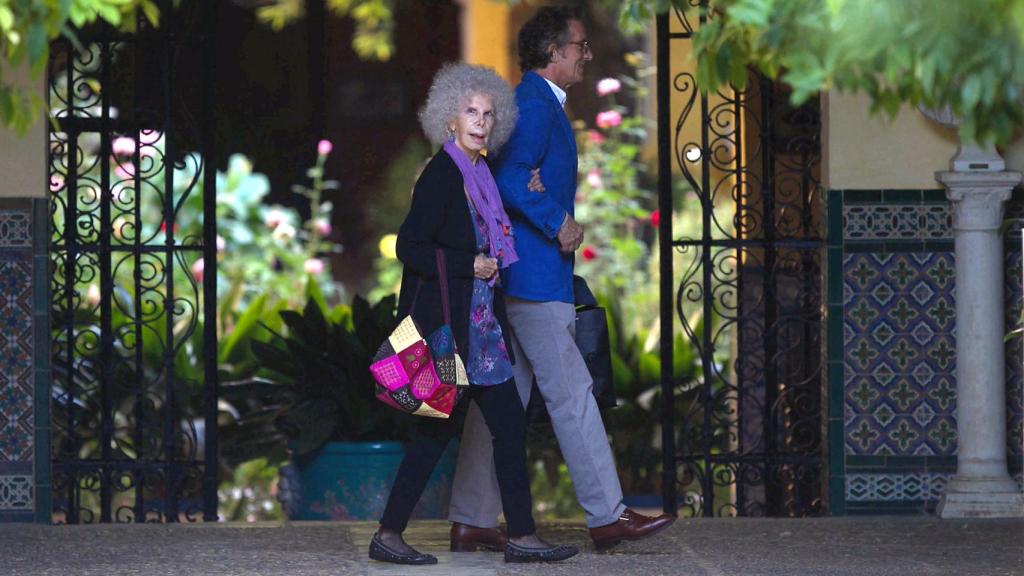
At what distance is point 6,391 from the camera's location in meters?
6.79

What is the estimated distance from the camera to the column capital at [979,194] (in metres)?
6.80

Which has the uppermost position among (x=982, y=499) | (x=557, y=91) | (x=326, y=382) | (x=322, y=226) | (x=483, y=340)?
(x=557, y=91)

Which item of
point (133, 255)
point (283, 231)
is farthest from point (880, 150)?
point (283, 231)

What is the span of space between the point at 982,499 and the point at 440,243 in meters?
2.52

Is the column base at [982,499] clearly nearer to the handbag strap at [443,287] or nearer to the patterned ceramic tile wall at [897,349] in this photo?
the patterned ceramic tile wall at [897,349]

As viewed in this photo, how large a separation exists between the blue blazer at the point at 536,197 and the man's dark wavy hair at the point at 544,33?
8cm

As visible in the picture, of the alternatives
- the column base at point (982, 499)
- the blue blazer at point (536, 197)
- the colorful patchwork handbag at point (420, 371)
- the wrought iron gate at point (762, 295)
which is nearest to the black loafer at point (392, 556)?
the colorful patchwork handbag at point (420, 371)

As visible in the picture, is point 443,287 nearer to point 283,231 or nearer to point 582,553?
point 582,553

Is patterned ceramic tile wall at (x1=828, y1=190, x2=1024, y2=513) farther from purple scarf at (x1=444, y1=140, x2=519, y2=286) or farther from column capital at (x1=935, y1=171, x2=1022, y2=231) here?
purple scarf at (x1=444, y1=140, x2=519, y2=286)

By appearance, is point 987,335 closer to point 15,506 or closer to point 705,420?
point 705,420

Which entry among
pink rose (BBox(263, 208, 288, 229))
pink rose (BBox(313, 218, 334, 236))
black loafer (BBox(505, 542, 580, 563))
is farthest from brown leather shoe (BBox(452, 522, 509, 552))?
pink rose (BBox(313, 218, 334, 236))

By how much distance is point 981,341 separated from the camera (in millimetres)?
6820

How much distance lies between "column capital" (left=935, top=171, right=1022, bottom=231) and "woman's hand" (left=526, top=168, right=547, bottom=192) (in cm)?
182

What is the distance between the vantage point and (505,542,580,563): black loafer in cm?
576
